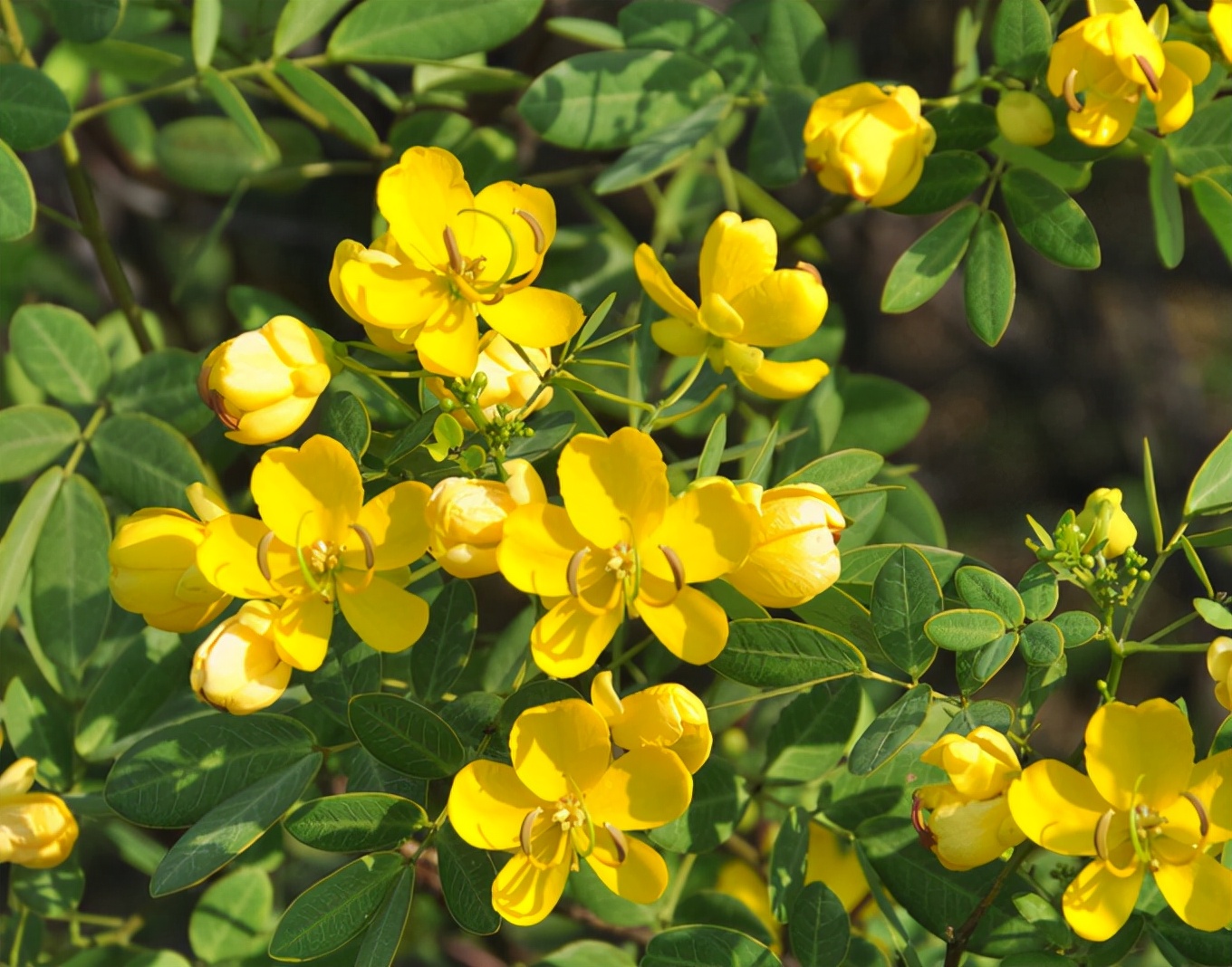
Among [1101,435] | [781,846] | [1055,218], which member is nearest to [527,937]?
[781,846]

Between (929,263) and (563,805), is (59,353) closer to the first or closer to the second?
(563,805)

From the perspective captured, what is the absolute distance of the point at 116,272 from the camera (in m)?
1.68

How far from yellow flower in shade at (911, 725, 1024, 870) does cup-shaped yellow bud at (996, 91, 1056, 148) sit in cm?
66

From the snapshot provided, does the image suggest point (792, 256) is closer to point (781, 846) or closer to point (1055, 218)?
point (1055, 218)

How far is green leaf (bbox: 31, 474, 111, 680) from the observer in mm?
1364

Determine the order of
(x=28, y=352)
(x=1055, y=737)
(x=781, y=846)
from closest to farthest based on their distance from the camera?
(x=781, y=846) → (x=28, y=352) → (x=1055, y=737)

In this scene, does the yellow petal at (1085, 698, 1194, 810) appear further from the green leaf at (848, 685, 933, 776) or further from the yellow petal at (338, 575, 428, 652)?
the yellow petal at (338, 575, 428, 652)

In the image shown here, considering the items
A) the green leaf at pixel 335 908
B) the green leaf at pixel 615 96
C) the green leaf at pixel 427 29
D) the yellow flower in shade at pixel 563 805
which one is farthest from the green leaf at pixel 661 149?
the green leaf at pixel 335 908

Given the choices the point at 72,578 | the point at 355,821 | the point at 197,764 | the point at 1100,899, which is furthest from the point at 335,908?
the point at 1100,899

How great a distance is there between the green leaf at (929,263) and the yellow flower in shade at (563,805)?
59 centimetres

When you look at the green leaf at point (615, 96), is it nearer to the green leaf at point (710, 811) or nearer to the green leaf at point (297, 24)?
the green leaf at point (297, 24)

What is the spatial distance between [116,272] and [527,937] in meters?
1.15

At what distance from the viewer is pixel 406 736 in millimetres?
1072

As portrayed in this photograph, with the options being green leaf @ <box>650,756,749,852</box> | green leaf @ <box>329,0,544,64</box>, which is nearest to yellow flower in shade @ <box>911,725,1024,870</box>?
green leaf @ <box>650,756,749,852</box>
